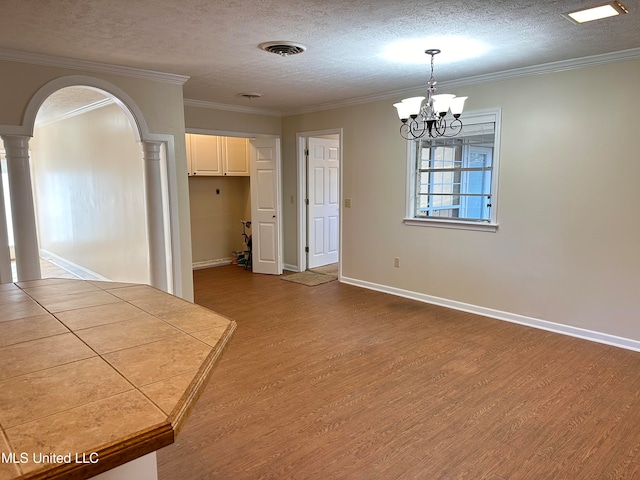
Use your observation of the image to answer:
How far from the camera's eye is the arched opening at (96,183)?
3.80 m

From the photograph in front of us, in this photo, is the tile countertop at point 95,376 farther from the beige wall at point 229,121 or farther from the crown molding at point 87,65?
the beige wall at point 229,121

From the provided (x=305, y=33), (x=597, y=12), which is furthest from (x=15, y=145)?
(x=597, y=12)

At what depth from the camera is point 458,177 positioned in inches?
185

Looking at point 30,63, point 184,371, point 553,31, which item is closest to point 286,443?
point 184,371

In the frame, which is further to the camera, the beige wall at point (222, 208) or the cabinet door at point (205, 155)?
the cabinet door at point (205, 155)

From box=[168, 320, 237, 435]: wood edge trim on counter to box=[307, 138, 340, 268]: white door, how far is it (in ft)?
16.9

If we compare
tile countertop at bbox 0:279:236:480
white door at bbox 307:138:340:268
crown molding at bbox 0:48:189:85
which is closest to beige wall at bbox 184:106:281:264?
white door at bbox 307:138:340:268

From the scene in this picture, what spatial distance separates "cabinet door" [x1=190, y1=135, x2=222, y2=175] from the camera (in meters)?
6.57

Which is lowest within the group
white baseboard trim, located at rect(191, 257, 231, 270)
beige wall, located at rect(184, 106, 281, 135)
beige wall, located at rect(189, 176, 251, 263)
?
white baseboard trim, located at rect(191, 257, 231, 270)

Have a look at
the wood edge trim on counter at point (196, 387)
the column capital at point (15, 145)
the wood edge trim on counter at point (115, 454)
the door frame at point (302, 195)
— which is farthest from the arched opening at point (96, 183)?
the wood edge trim on counter at point (115, 454)

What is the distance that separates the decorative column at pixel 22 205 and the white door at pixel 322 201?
3676 millimetres

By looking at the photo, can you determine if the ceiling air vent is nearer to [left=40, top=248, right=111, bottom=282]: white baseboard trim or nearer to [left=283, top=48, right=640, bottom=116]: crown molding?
[left=283, top=48, right=640, bottom=116]: crown molding

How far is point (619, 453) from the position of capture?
229cm

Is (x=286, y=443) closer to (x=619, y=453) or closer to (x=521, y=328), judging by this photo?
(x=619, y=453)
